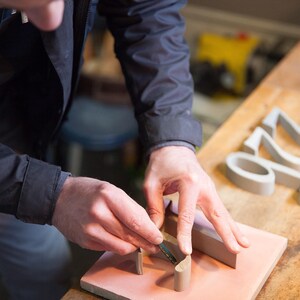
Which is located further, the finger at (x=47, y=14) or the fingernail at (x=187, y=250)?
the fingernail at (x=187, y=250)

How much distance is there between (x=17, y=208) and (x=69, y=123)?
4.28ft

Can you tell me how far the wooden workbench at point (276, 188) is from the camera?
38.2 inches

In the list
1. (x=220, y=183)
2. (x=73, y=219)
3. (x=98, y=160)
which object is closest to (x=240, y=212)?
(x=220, y=183)

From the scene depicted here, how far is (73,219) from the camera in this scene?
3.09 feet

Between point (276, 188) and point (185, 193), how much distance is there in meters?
0.26

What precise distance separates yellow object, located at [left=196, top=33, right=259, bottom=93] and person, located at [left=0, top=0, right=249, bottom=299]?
101cm

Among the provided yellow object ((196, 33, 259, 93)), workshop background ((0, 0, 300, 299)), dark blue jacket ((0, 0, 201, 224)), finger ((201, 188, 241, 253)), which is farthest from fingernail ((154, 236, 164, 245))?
yellow object ((196, 33, 259, 93))

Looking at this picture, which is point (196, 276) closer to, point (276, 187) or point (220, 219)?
point (220, 219)

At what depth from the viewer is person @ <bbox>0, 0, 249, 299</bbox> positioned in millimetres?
941

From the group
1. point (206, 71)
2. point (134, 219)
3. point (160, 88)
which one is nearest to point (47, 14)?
point (134, 219)

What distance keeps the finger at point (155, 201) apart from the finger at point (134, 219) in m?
0.08

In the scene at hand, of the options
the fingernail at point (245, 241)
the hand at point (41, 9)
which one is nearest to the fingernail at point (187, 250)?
the fingernail at point (245, 241)

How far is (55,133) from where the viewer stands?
1.30 meters

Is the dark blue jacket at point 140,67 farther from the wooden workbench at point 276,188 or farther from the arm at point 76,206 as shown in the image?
the arm at point 76,206
